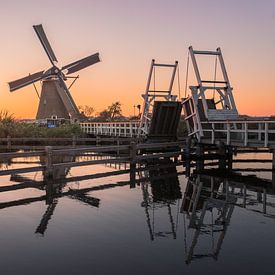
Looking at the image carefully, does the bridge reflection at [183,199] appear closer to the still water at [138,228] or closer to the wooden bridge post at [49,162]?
the still water at [138,228]

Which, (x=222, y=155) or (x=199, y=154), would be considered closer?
(x=222, y=155)

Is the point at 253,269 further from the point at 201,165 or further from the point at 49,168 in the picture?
the point at 201,165

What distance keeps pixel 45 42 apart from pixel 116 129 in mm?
34370

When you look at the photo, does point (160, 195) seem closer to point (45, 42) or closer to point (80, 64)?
point (80, 64)

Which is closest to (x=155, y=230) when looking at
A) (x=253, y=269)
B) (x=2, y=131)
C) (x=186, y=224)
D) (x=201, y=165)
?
(x=186, y=224)

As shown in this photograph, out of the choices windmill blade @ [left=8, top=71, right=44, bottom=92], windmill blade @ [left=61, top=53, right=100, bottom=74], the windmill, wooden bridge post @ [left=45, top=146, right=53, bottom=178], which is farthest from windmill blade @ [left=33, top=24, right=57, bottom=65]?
wooden bridge post @ [left=45, top=146, right=53, bottom=178]

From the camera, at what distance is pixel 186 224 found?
8469 mm

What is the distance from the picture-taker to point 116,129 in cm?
3734

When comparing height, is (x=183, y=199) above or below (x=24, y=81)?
below

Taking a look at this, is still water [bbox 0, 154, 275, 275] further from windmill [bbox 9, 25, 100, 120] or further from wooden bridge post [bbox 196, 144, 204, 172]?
windmill [bbox 9, 25, 100, 120]

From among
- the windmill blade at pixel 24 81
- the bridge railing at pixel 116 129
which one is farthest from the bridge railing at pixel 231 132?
the windmill blade at pixel 24 81

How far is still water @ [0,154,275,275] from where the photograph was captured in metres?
6.14

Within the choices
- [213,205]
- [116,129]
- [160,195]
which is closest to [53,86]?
[116,129]

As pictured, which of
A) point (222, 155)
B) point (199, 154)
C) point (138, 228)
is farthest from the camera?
point (199, 154)
